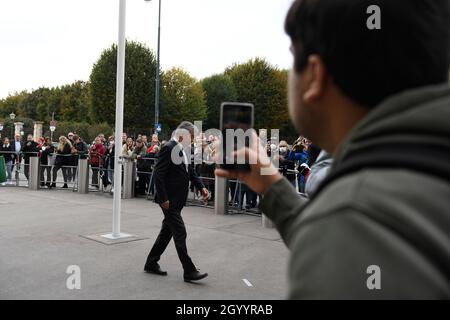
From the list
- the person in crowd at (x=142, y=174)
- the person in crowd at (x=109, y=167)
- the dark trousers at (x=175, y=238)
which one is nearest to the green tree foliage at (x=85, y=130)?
the person in crowd at (x=109, y=167)

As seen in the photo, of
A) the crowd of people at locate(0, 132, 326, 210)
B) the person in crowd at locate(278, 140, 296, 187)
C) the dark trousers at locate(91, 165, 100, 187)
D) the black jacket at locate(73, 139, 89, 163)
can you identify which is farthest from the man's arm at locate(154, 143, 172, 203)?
the black jacket at locate(73, 139, 89, 163)

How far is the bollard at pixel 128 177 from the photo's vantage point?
13.9 meters

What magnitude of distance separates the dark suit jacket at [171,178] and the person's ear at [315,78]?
202 inches

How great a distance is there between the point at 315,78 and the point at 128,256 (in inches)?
252

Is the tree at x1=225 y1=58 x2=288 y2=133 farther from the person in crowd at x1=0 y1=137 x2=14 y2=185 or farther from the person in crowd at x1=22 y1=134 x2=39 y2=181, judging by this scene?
the person in crowd at x1=22 y1=134 x2=39 y2=181

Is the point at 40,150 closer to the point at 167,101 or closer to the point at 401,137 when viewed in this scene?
the point at 401,137

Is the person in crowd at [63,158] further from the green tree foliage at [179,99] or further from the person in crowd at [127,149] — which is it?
the green tree foliage at [179,99]

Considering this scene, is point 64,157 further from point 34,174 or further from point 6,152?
point 6,152

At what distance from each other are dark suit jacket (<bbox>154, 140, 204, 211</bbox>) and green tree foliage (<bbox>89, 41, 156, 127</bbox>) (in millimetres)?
38243

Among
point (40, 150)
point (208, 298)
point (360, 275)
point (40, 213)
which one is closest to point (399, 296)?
point (360, 275)

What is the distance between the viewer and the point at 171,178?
6094 mm

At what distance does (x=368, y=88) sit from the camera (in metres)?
0.85

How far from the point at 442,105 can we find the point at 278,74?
181 ft

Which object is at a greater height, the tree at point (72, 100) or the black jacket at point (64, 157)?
the tree at point (72, 100)
